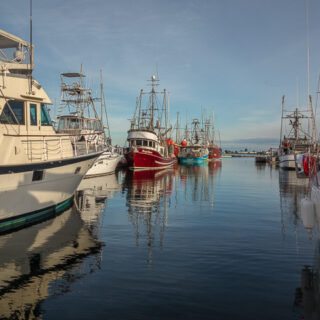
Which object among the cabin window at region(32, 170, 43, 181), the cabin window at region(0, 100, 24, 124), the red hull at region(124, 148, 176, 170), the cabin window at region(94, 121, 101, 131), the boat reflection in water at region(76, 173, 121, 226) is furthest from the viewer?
the red hull at region(124, 148, 176, 170)

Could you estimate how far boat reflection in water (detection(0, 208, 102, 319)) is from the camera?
6.13 m

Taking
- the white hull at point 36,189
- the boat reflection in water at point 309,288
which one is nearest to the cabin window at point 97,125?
the white hull at point 36,189

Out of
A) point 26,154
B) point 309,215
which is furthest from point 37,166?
point 309,215

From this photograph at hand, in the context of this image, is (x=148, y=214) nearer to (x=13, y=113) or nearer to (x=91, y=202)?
(x=91, y=202)

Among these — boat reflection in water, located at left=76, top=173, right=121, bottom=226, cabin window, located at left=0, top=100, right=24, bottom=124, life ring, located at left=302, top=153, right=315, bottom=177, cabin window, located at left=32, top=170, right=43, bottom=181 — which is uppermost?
cabin window, located at left=0, top=100, right=24, bottom=124

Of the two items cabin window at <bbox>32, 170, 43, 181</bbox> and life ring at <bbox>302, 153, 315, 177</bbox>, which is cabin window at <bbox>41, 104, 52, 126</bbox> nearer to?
cabin window at <bbox>32, 170, 43, 181</bbox>

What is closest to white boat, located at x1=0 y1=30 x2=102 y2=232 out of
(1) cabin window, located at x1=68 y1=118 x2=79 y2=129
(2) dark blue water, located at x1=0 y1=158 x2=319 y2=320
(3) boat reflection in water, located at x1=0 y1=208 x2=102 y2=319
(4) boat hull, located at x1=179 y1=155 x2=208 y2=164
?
(2) dark blue water, located at x1=0 y1=158 x2=319 y2=320

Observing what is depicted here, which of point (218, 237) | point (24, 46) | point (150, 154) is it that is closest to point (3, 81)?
point (24, 46)

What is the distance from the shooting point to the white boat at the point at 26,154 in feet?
36.7

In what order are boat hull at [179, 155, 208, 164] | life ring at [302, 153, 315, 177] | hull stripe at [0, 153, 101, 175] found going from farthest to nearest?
boat hull at [179, 155, 208, 164] → hull stripe at [0, 153, 101, 175] → life ring at [302, 153, 315, 177]

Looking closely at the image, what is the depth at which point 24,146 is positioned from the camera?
12.2 m

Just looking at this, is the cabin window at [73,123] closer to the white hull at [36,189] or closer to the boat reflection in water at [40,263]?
the white hull at [36,189]

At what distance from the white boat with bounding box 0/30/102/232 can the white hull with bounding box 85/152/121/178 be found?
17.9 m

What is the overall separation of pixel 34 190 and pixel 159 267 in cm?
666
